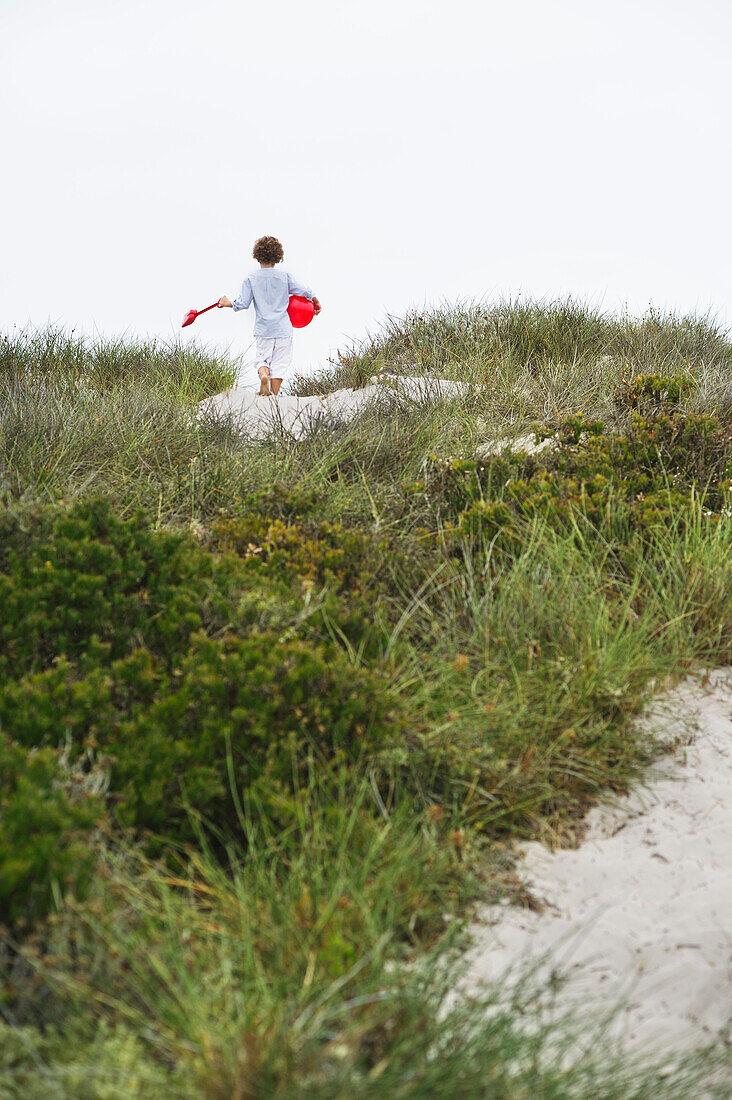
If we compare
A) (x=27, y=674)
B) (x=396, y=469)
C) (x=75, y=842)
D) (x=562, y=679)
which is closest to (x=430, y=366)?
(x=396, y=469)

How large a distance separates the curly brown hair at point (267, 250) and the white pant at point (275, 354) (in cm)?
102

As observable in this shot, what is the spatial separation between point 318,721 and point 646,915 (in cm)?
121

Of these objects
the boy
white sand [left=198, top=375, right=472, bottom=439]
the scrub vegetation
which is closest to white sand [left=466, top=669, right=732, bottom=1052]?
the scrub vegetation

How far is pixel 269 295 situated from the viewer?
10562 millimetres

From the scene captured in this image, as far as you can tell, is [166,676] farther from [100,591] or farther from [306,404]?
[306,404]

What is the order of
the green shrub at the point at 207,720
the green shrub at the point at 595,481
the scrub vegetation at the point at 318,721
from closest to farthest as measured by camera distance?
the scrub vegetation at the point at 318,721, the green shrub at the point at 207,720, the green shrub at the point at 595,481

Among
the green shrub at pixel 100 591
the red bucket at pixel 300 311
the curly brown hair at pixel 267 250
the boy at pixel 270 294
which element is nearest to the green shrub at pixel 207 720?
the green shrub at pixel 100 591

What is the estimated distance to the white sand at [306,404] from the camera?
6.48 metres

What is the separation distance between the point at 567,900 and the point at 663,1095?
0.70 metres

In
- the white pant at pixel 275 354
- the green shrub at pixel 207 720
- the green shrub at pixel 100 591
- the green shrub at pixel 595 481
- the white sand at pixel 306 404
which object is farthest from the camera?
the white pant at pixel 275 354

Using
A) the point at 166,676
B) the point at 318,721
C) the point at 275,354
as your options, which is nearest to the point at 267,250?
the point at 275,354

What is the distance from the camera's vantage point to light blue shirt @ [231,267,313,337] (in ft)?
34.6

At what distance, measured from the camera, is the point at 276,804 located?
99.5 inches

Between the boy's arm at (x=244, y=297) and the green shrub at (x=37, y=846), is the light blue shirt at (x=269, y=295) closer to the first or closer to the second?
the boy's arm at (x=244, y=297)
